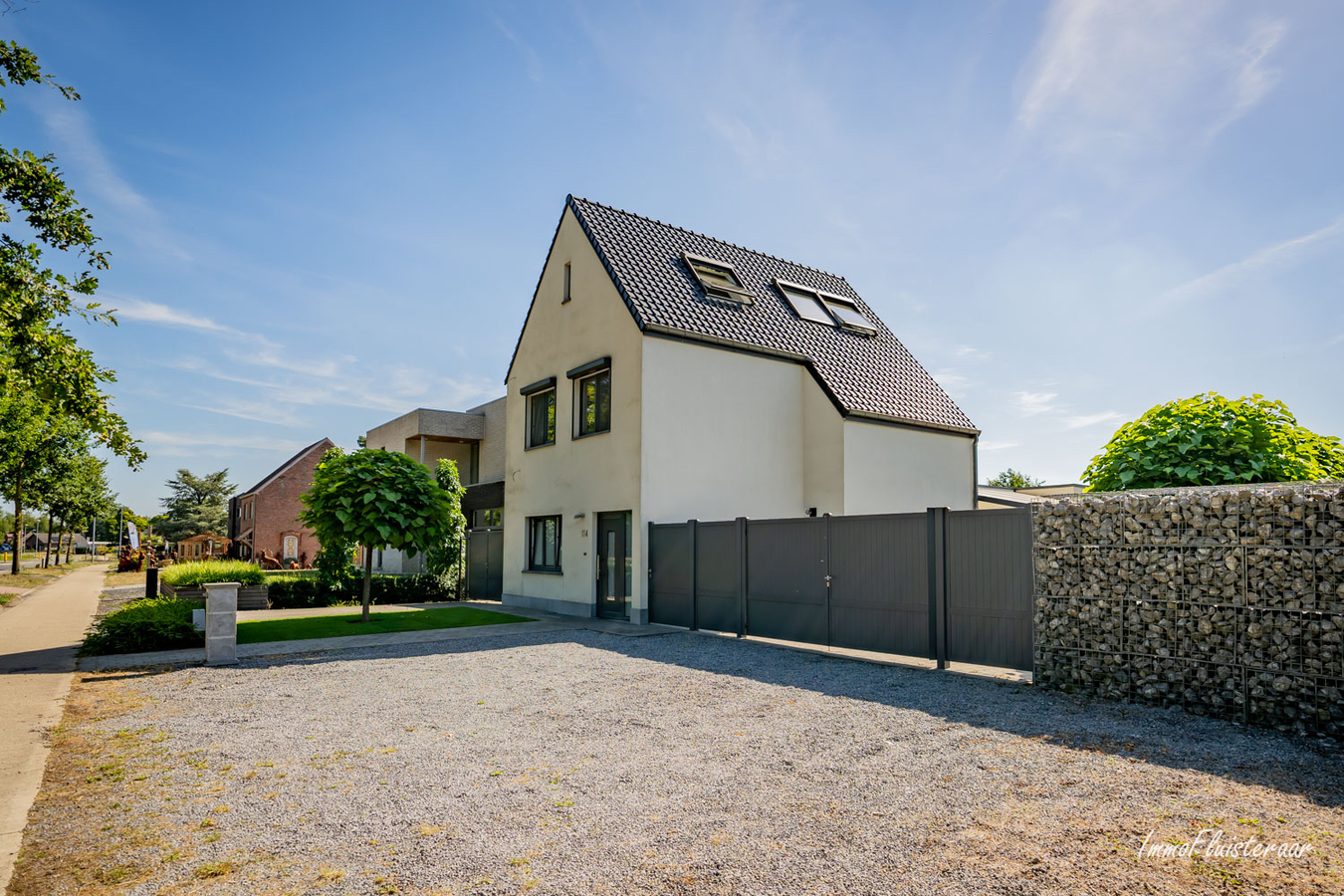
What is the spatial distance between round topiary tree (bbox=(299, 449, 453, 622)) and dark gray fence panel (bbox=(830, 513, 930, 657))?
8490 millimetres

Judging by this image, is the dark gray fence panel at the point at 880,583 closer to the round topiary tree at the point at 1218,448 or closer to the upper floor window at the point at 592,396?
the round topiary tree at the point at 1218,448

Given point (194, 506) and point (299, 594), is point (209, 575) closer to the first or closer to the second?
point (299, 594)

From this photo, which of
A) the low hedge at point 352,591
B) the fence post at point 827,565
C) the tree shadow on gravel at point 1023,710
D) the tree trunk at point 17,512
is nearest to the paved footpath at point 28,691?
the tree shadow on gravel at point 1023,710

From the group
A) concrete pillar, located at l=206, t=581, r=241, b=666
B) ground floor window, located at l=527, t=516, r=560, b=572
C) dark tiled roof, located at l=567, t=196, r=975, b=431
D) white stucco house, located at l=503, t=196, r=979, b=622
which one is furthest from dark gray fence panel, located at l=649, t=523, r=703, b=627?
concrete pillar, located at l=206, t=581, r=241, b=666

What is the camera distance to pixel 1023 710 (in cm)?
721

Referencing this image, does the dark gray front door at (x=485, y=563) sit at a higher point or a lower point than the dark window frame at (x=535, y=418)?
lower

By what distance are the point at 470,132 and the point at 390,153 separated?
5.06 ft

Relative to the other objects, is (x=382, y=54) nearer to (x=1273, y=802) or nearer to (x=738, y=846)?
(x=738, y=846)

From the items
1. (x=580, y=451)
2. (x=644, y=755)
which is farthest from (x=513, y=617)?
(x=644, y=755)

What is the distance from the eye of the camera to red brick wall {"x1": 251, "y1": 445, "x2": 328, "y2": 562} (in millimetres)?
44219

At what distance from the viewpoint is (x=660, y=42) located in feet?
30.3

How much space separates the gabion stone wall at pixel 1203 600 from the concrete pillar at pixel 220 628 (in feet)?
34.0

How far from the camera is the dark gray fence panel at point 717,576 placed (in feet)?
42.3

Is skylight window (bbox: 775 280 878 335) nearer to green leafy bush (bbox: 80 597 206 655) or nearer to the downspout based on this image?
the downspout
